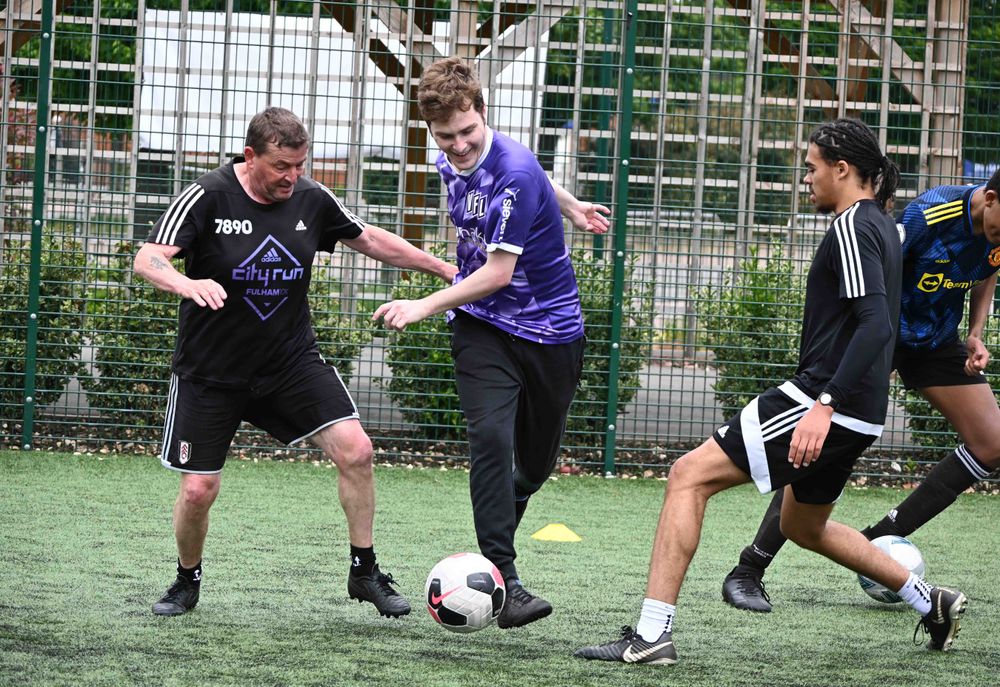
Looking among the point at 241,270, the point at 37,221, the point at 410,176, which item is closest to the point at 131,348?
the point at 37,221

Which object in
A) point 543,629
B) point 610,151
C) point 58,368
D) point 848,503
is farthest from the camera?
point 610,151

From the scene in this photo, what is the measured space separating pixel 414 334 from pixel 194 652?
481 centimetres

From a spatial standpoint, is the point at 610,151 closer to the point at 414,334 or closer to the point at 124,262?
the point at 414,334

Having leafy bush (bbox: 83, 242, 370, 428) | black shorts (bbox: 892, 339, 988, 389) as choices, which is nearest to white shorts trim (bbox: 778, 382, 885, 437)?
black shorts (bbox: 892, 339, 988, 389)

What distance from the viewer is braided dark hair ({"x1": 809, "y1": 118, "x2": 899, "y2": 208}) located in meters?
4.11

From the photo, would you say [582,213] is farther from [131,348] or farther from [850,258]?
[131,348]

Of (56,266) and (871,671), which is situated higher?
(56,266)

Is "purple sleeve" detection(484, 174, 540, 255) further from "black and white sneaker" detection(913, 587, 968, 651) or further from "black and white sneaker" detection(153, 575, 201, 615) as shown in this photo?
"black and white sneaker" detection(913, 587, 968, 651)

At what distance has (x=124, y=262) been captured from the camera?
877 cm

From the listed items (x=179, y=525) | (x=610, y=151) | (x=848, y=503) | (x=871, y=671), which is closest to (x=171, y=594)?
(x=179, y=525)

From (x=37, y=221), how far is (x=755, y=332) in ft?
16.5

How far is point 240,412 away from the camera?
4.77m

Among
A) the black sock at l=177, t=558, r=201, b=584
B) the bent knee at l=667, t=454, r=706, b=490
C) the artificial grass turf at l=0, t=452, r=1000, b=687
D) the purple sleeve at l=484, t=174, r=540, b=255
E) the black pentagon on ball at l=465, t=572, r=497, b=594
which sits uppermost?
the purple sleeve at l=484, t=174, r=540, b=255

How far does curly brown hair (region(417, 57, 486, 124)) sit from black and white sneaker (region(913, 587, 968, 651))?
2431mm
